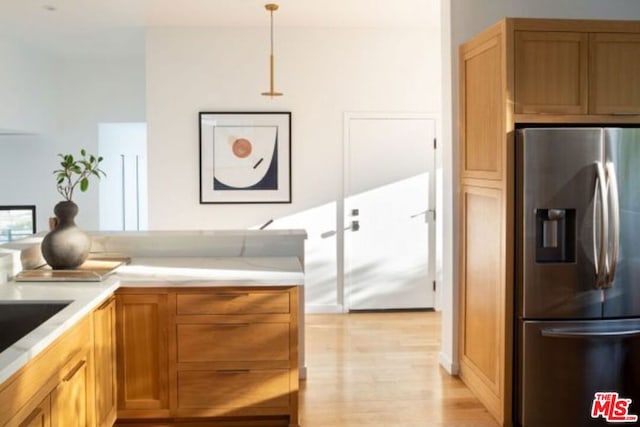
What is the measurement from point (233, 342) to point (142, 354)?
450 millimetres

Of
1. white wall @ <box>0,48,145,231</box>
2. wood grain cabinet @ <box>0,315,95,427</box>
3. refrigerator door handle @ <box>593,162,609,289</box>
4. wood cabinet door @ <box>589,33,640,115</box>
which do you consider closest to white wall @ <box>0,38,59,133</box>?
white wall @ <box>0,48,145,231</box>

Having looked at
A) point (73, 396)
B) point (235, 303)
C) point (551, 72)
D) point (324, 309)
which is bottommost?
point (324, 309)

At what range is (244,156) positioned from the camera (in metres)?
6.23

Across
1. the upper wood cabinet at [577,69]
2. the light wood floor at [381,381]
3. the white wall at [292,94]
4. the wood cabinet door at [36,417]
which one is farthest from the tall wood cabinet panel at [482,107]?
the wood cabinet door at [36,417]

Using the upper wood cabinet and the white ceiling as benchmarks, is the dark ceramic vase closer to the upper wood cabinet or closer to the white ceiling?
the white ceiling

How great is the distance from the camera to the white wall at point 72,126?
7801 millimetres

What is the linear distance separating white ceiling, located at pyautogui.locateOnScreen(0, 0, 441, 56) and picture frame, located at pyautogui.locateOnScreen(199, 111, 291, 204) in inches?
33.2

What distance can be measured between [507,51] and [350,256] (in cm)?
323

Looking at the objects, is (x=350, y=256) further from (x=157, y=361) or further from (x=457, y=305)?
(x=157, y=361)

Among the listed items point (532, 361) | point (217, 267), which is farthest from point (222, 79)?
point (532, 361)

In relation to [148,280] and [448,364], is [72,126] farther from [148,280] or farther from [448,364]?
[448,364]

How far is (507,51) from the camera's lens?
351 cm

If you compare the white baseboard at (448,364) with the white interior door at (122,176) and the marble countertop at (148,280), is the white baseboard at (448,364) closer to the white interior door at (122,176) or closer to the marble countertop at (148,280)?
the marble countertop at (148,280)

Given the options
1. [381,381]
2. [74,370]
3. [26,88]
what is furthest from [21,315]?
[26,88]
